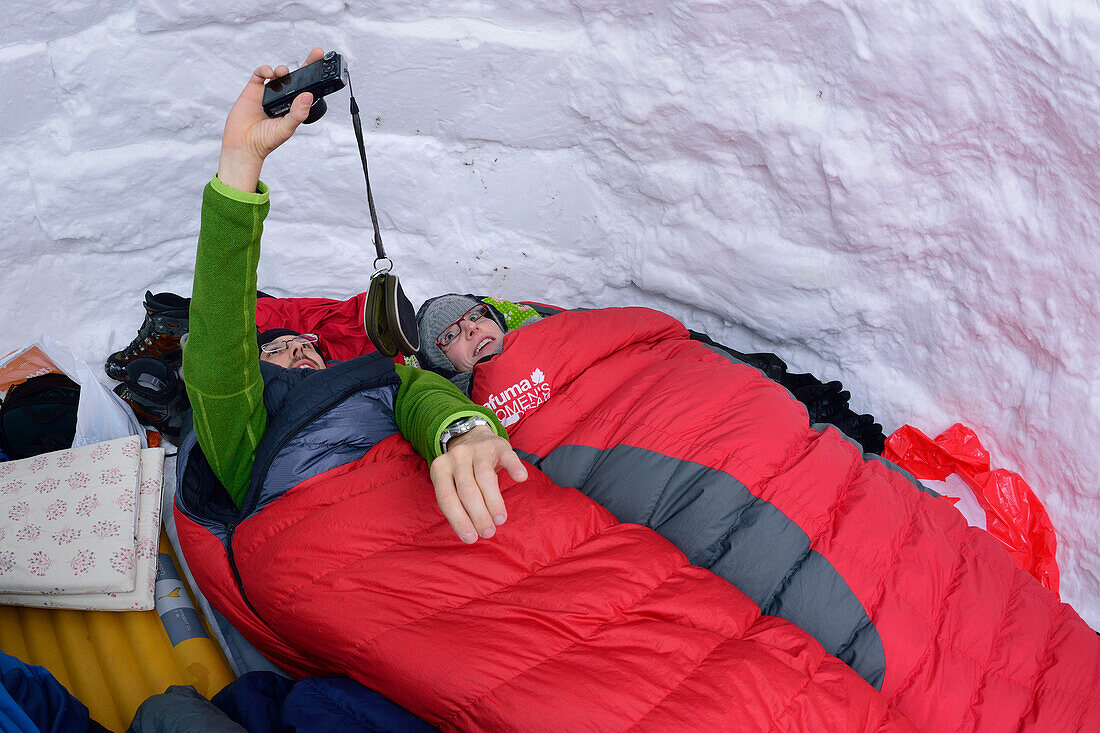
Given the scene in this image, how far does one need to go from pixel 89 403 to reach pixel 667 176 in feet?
4.11

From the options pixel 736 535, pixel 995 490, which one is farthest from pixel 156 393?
pixel 995 490

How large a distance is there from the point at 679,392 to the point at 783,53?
72 centimetres

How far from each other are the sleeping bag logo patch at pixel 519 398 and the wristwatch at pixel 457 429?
429mm

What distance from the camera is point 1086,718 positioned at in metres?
1.05

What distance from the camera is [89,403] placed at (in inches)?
63.2

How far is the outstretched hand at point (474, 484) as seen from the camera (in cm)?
93

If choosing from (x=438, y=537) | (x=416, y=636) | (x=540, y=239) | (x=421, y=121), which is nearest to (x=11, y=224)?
(x=421, y=121)

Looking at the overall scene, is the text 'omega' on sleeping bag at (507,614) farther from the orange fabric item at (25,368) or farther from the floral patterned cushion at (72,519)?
the orange fabric item at (25,368)

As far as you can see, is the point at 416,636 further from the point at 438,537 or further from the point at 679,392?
the point at 679,392

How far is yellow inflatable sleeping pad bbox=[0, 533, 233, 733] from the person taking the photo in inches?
49.8

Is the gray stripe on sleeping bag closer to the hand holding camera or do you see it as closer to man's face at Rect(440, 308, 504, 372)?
man's face at Rect(440, 308, 504, 372)

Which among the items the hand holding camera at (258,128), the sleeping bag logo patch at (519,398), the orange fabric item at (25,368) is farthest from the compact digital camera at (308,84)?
the orange fabric item at (25,368)

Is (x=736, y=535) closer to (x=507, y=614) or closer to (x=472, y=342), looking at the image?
(x=507, y=614)

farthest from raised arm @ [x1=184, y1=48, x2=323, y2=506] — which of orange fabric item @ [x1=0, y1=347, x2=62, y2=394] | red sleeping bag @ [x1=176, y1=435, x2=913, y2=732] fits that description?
orange fabric item @ [x1=0, y1=347, x2=62, y2=394]
